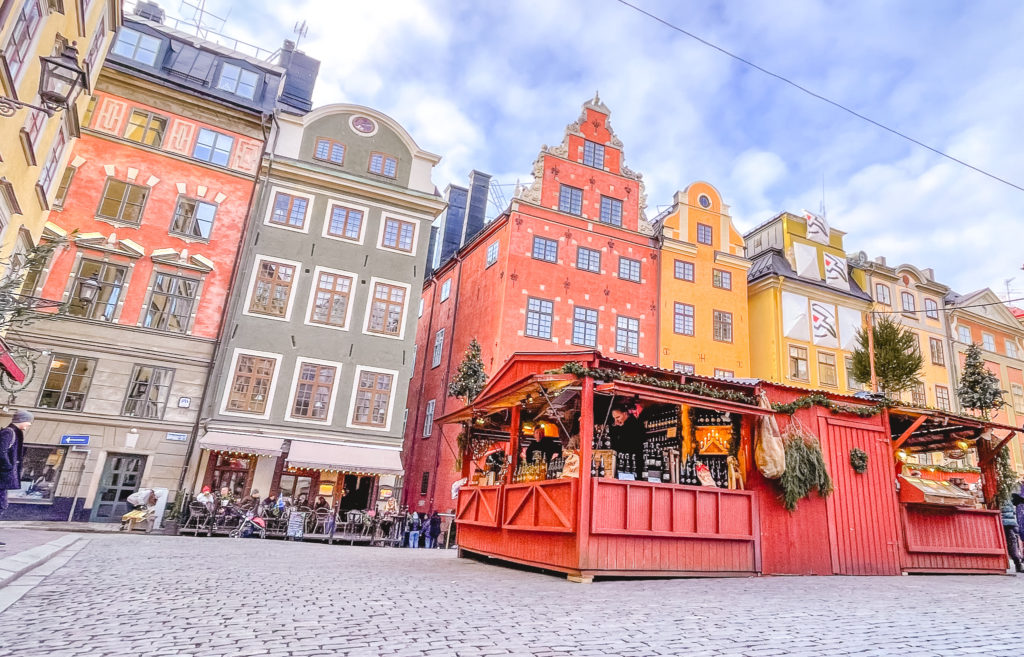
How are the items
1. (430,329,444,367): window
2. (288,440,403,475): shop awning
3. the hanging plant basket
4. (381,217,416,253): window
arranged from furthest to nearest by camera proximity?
(430,329,444,367): window → (381,217,416,253): window → (288,440,403,475): shop awning → the hanging plant basket

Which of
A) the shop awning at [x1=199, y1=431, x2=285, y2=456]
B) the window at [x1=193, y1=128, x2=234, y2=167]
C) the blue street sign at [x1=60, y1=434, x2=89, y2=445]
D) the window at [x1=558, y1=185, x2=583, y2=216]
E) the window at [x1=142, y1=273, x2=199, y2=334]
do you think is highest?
the window at [x1=558, y1=185, x2=583, y2=216]

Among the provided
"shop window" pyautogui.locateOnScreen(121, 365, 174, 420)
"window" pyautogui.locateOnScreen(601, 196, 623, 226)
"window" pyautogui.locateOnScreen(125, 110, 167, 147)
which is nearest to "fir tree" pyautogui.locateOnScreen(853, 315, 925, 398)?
"window" pyautogui.locateOnScreen(601, 196, 623, 226)

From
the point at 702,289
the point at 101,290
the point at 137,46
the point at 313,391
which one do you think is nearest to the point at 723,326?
the point at 702,289

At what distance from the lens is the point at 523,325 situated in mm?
23828

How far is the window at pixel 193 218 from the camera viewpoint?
21.9 metres

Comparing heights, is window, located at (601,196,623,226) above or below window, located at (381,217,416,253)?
above

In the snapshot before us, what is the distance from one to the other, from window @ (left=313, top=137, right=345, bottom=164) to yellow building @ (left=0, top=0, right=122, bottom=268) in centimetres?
916

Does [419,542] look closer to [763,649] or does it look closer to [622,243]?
[622,243]

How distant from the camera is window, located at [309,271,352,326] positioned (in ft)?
73.7

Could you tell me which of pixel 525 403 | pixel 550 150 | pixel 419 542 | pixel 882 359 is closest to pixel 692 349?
pixel 882 359

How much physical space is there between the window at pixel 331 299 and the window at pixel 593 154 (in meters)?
11.8

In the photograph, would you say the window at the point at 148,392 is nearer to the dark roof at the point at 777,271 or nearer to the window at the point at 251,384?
the window at the point at 251,384

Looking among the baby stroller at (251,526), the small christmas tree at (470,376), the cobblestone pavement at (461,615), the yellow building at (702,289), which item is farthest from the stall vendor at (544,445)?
the yellow building at (702,289)

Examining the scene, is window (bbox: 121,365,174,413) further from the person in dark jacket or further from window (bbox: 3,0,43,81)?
window (bbox: 3,0,43,81)
